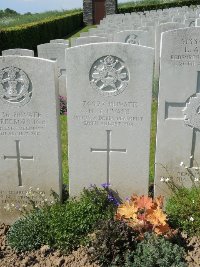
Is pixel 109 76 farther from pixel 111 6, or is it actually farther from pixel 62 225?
pixel 111 6

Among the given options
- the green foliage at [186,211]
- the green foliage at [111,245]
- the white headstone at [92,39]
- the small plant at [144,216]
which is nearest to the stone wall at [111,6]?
the white headstone at [92,39]

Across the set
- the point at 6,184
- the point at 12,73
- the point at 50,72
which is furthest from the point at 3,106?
the point at 6,184

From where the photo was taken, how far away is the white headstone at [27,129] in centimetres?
385

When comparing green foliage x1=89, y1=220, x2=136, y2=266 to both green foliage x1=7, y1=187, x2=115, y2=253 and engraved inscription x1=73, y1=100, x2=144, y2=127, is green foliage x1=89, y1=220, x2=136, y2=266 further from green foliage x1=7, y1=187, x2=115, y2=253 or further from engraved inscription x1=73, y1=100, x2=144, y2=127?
engraved inscription x1=73, y1=100, x2=144, y2=127

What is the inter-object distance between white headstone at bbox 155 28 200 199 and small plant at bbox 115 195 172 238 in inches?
27.7

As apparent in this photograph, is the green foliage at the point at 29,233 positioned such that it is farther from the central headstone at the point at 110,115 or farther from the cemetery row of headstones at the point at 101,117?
the central headstone at the point at 110,115

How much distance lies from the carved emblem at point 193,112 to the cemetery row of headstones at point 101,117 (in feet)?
0.03

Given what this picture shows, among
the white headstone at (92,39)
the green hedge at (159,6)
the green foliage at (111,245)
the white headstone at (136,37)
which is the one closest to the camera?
the green foliage at (111,245)

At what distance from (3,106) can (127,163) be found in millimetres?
1458

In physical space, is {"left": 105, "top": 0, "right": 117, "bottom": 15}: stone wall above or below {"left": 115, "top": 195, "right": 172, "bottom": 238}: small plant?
above

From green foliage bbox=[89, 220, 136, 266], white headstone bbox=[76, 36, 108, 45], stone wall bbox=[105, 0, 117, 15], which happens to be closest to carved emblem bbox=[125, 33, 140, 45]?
white headstone bbox=[76, 36, 108, 45]

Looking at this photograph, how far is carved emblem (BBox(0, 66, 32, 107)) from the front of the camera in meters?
3.87

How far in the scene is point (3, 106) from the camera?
4.01m

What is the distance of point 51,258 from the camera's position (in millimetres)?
3773
